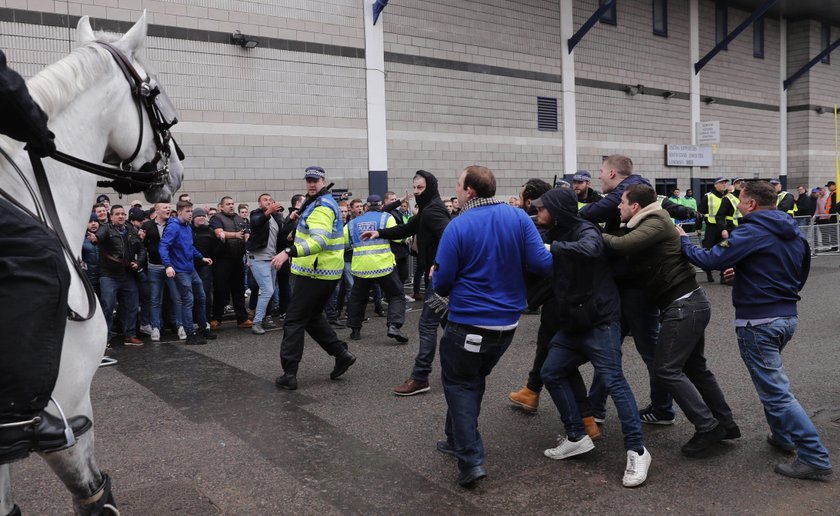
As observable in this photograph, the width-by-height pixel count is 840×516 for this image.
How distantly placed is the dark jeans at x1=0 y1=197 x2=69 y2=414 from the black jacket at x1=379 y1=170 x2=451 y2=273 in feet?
14.1

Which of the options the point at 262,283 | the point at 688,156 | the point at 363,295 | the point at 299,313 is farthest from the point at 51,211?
the point at 688,156

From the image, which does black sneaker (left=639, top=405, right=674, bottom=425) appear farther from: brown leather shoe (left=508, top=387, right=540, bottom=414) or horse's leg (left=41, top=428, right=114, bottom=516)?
horse's leg (left=41, top=428, right=114, bottom=516)

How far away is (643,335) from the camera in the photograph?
5023mm

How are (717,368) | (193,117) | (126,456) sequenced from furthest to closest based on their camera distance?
1. (193,117)
2. (717,368)
3. (126,456)

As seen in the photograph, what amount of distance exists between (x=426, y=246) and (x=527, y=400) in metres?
1.80

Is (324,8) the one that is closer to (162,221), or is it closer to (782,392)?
(162,221)

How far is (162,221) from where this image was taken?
9578mm

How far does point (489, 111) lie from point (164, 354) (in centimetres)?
1161

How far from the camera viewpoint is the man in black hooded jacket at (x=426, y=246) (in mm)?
6250

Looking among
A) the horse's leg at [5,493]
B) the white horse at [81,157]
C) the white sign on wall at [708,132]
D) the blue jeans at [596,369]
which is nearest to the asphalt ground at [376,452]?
the blue jeans at [596,369]

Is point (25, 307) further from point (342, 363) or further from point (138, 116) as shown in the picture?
point (342, 363)

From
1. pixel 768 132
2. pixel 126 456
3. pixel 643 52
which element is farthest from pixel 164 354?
pixel 768 132

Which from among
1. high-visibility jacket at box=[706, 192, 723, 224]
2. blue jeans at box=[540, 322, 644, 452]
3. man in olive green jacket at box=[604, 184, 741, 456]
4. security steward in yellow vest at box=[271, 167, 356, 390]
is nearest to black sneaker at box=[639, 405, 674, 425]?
man in olive green jacket at box=[604, 184, 741, 456]

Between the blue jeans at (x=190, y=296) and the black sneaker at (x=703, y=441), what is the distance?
6.61 m
